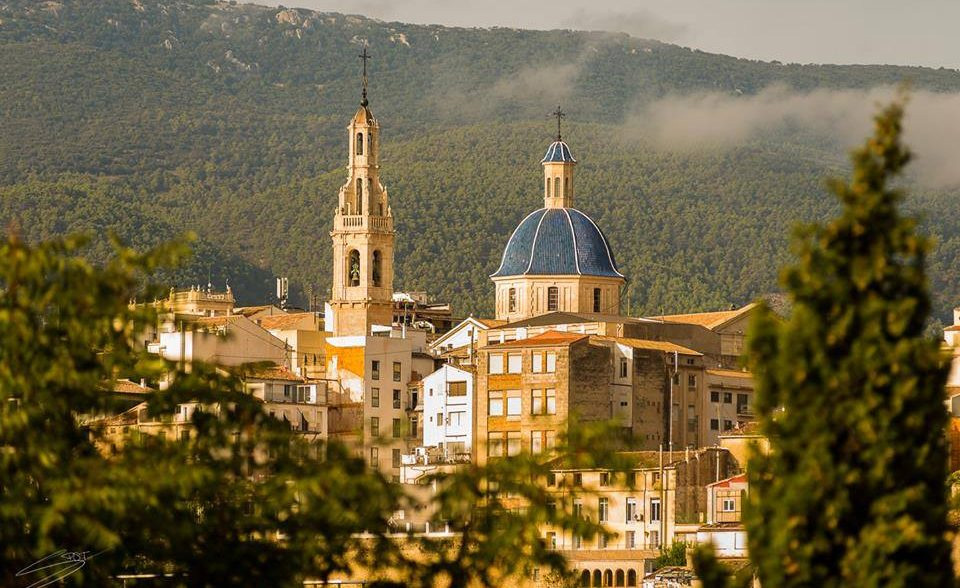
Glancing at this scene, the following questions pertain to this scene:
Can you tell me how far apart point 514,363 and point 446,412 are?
3737 mm

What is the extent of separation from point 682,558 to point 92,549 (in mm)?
38936

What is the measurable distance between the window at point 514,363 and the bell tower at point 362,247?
48.4 feet

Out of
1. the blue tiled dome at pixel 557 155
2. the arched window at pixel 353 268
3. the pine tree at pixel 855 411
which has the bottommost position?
the pine tree at pixel 855 411

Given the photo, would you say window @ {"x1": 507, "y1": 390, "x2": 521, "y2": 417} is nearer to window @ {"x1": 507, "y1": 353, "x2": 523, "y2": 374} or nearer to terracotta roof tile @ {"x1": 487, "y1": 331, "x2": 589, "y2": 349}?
window @ {"x1": 507, "y1": 353, "x2": 523, "y2": 374}

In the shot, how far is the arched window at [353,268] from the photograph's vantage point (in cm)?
9026

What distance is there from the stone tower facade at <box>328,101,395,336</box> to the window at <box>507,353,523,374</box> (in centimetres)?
1442

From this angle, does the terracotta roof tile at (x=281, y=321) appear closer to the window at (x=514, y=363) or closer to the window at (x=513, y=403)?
the window at (x=514, y=363)

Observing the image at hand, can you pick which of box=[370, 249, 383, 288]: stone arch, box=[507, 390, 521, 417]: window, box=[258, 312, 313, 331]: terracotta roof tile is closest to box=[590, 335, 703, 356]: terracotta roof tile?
box=[507, 390, 521, 417]: window

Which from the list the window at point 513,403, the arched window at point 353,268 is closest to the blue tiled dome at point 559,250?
the arched window at point 353,268

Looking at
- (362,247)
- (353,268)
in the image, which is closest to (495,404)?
(362,247)

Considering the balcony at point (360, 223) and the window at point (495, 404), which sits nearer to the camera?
the window at point (495, 404)

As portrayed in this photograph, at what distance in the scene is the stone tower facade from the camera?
88688 mm

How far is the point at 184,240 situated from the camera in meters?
22.1

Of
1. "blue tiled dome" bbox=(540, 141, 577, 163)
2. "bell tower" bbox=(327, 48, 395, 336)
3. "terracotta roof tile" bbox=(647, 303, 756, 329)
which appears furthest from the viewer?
"blue tiled dome" bbox=(540, 141, 577, 163)
